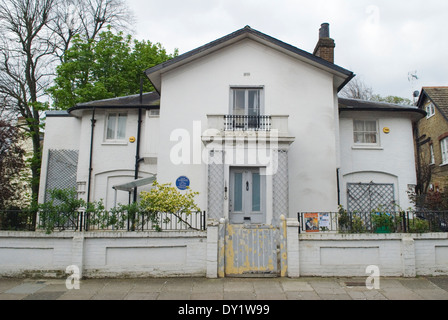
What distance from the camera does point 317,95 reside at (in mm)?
14703

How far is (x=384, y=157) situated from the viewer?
650 inches

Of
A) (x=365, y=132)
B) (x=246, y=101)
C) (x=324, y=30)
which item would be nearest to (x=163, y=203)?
(x=246, y=101)

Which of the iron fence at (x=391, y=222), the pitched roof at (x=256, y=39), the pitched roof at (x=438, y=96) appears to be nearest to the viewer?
the iron fence at (x=391, y=222)

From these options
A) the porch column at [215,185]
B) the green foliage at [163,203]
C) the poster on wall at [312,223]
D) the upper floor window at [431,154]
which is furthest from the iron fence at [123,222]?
the upper floor window at [431,154]

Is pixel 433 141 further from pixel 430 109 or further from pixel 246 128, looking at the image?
pixel 246 128

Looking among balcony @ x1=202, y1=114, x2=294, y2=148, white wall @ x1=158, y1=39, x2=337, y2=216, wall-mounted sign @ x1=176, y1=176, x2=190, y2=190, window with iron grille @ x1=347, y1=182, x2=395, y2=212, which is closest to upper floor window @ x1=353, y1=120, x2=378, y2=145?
window with iron grille @ x1=347, y1=182, x2=395, y2=212

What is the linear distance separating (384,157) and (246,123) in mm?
7163

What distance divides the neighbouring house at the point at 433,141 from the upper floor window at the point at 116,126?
18.0 meters

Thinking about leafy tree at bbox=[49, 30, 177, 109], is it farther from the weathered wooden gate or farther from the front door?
the weathered wooden gate

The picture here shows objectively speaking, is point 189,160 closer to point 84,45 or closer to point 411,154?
point 411,154

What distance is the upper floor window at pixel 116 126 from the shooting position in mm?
16891

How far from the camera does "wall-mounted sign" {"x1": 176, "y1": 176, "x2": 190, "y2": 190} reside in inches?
552

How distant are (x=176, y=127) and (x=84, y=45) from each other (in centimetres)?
1360

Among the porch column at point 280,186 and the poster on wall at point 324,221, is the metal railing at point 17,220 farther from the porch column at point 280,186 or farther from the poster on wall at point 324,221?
the poster on wall at point 324,221
